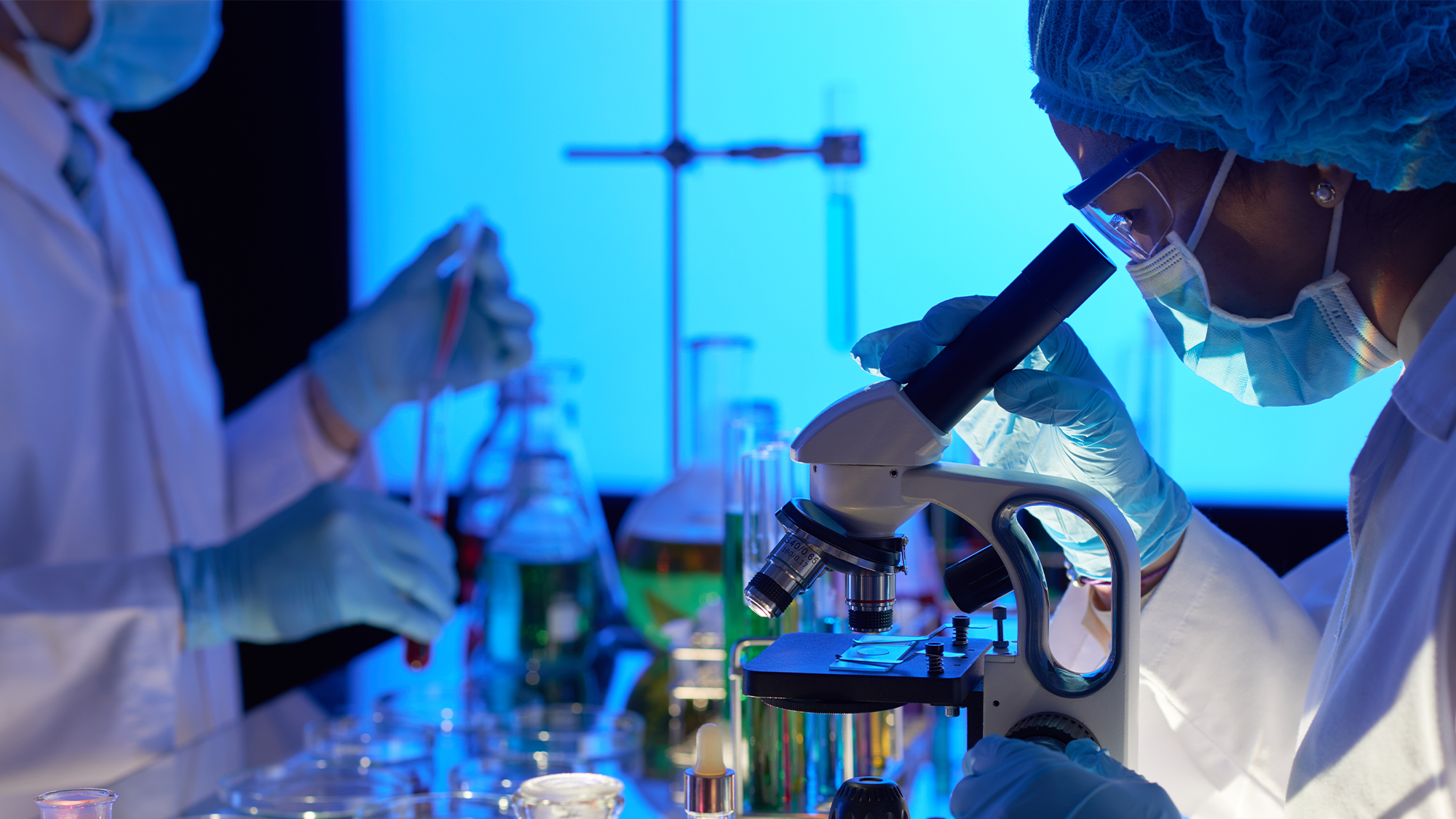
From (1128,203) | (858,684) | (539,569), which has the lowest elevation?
(539,569)

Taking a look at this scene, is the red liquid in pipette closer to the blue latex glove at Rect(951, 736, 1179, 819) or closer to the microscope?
the microscope

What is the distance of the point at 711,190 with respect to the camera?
259cm

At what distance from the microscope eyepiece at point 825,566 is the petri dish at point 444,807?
37cm

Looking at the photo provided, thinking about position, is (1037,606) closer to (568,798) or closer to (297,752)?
(568,798)

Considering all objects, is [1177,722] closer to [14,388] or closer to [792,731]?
[792,731]

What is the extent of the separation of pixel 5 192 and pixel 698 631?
128 centimetres

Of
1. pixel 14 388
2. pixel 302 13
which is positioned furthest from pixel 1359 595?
pixel 302 13

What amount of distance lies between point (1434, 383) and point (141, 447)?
1.77m

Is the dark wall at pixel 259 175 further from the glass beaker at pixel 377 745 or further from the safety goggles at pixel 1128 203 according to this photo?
the safety goggles at pixel 1128 203

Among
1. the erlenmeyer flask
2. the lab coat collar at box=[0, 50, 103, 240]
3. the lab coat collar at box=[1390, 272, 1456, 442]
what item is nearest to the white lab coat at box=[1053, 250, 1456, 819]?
the lab coat collar at box=[1390, 272, 1456, 442]

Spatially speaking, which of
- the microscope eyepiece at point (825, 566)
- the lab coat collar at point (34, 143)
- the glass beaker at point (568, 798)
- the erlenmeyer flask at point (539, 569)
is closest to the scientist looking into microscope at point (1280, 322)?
the microscope eyepiece at point (825, 566)

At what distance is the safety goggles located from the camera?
88 centimetres

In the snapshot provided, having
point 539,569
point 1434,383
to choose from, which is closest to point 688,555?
point 539,569

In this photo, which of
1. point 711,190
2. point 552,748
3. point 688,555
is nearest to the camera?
point 552,748
